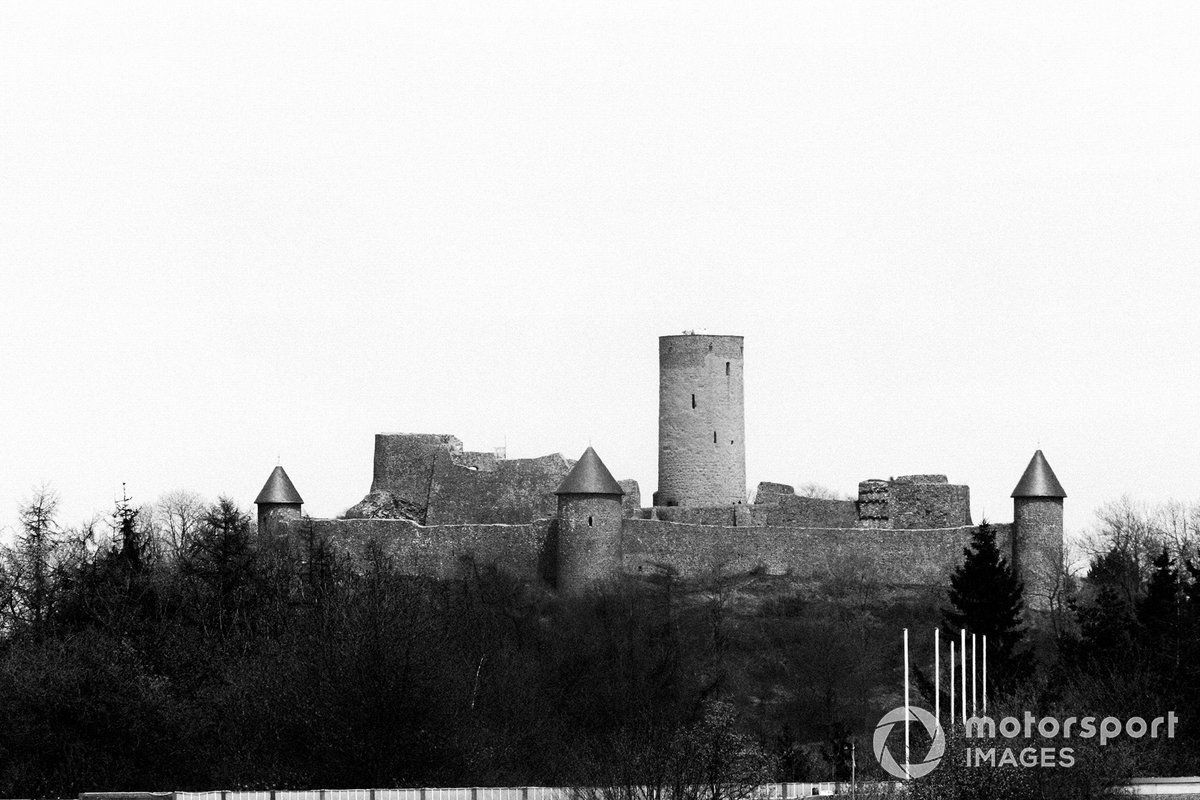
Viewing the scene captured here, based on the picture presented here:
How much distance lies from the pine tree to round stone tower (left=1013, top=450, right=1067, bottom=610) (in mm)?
3118

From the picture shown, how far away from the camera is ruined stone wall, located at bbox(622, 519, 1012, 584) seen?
60.6 metres

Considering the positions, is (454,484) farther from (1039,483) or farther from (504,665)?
(1039,483)

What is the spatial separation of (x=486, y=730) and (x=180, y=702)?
468 centimetres

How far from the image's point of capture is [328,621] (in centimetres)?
5022

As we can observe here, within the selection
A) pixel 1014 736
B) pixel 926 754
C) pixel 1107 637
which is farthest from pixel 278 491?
pixel 1014 736

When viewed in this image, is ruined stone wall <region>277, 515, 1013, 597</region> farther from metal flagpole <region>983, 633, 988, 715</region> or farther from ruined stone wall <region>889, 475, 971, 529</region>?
metal flagpole <region>983, 633, 988, 715</region>

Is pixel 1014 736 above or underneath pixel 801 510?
underneath

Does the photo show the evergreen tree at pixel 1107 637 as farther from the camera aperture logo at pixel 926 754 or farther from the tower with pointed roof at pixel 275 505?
the tower with pointed roof at pixel 275 505

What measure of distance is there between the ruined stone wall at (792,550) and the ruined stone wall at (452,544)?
1740 millimetres

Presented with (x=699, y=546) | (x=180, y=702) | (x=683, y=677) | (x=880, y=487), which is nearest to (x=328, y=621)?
(x=180, y=702)

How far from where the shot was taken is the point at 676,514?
6241 cm

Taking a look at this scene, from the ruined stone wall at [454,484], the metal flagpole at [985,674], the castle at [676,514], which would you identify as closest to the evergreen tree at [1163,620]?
→ the metal flagpole at [985,674]

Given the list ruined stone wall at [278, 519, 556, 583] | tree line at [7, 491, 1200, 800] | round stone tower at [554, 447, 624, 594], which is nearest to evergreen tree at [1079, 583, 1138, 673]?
tree line at [7, 491, 1200, 800]

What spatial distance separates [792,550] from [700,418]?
4.05 metres
